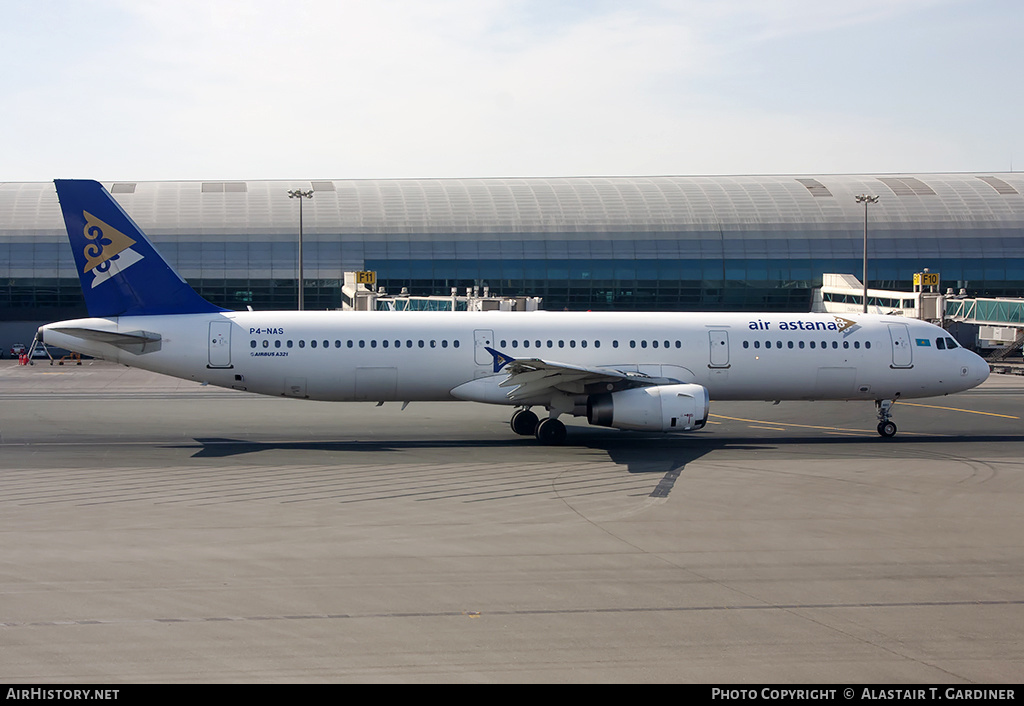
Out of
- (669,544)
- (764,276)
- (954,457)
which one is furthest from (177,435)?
(764,276)

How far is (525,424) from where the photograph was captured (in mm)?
29875

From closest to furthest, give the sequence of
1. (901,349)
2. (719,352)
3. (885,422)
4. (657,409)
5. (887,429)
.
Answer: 1. (657,409)
2. (719,352)
3. (887,429)
4. (885,422)
5. (901,349)

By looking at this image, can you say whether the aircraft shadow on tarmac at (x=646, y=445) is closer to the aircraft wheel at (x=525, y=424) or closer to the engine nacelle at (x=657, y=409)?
the aircraft wheel at (x=525, y=424)

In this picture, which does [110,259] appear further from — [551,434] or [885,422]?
[885,422]

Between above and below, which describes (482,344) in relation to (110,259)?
below

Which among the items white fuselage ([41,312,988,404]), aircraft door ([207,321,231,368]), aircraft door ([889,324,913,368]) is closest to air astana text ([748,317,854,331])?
white fuselage ([41,312,988,404])

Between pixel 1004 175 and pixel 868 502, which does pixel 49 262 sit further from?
pixel 1004 175

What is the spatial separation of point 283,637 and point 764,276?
68699 millimetres

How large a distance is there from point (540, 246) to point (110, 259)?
4911 cm

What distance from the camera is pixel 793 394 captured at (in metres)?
30.1

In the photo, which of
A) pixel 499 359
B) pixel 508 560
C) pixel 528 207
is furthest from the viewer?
pixel 528 207

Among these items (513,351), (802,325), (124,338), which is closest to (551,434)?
(513,351)

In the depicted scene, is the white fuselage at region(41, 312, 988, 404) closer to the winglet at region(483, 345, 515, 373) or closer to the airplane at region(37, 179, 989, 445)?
the airplane at region(37, 179, 989, 445)

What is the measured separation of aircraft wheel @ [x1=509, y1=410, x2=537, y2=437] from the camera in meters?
29.9
